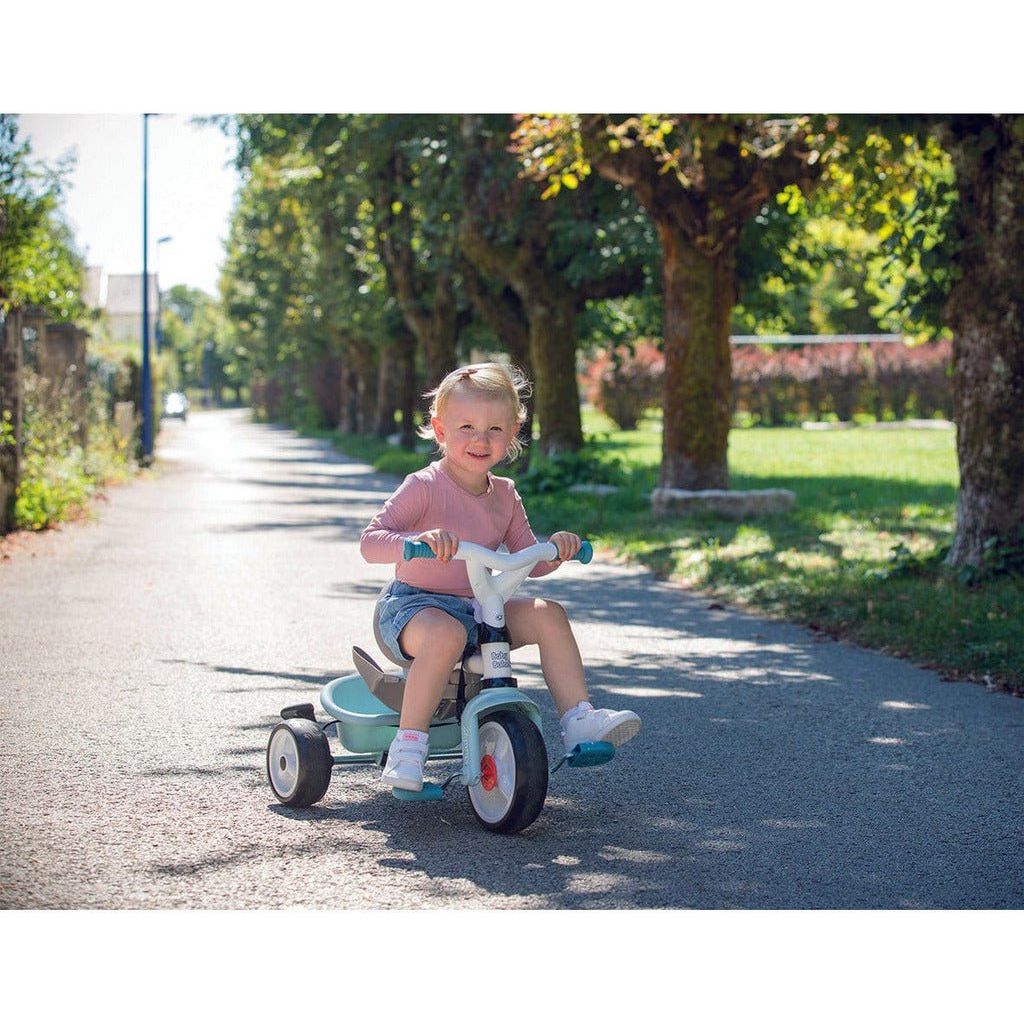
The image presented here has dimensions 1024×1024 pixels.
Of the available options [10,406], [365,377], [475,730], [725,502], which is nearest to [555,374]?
[725,502]

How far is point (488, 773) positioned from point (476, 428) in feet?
3.58

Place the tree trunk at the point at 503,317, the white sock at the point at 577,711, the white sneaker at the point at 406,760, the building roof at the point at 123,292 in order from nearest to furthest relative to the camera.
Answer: the white sneaker at the point at 406,760 < the white sock at the point at 577,711 < the tree trunk at the point at 503,317 < the building roof at the point at 123,292

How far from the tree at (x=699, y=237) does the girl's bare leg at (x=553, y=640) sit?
37.7ft

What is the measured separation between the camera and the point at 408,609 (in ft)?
16.8

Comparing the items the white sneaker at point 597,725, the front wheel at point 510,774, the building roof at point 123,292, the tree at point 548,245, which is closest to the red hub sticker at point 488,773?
the front wheel at point 510,774

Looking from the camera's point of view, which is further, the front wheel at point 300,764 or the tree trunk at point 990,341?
the tree trunk at point 990,341

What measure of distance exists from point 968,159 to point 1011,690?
4361 mm

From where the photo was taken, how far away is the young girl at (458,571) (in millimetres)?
4961

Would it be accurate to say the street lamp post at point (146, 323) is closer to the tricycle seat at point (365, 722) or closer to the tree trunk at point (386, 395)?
the tree trunk at point (386, 395)

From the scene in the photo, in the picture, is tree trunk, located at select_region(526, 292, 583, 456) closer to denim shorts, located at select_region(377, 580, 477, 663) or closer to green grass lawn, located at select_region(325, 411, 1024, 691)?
green grass lawn, located at select_region(325, 411, 1024, 691)

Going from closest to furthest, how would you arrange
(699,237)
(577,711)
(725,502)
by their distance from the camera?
(577,711) → (725,502) → (699,237)

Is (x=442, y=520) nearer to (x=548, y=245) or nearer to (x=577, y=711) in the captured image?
(x=577, y=711)

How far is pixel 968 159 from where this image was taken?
1065cm
